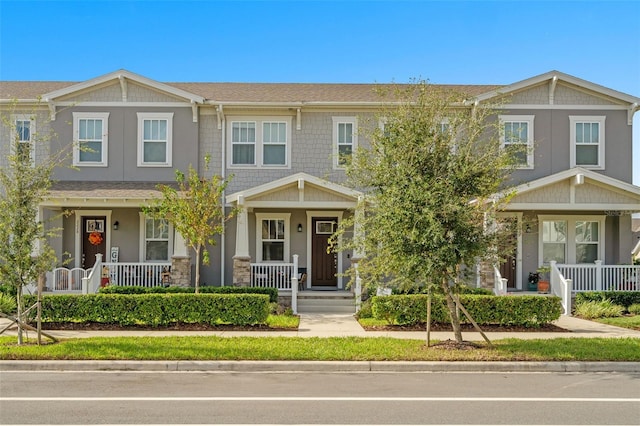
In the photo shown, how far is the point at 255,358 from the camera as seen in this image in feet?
32.7

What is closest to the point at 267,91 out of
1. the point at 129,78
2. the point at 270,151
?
the point at 270,151

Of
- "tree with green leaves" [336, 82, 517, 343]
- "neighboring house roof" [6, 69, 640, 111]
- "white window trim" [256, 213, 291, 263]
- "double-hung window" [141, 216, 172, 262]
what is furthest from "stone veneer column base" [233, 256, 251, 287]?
"tree with green leaves" [336, 82, 517, 343]

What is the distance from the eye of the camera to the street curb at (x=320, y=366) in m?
9.66

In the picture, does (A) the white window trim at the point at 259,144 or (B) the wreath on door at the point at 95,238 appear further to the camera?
(A) the white window trim at the point at 259,144

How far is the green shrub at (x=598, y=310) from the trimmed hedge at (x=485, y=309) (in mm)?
2737

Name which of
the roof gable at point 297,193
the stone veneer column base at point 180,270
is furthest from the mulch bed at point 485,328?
the stone veneer column base at point 180,270

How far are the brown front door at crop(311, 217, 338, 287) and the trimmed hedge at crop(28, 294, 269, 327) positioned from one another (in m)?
5.95

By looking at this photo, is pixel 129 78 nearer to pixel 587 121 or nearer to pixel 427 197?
pixel 427 197

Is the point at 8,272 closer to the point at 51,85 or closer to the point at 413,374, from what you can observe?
the point at 413,374

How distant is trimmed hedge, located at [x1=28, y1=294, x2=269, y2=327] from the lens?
13531mm

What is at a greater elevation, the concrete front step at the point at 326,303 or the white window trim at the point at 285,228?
the white window trim at the point at 285,228

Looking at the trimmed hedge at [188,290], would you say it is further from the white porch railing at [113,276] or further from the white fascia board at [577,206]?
the white fascia board at [577,206]

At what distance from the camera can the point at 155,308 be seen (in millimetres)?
13516

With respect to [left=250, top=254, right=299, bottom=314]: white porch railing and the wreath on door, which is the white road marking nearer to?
[left=250, top=254, right=299, bottom=314]: white porch railing
